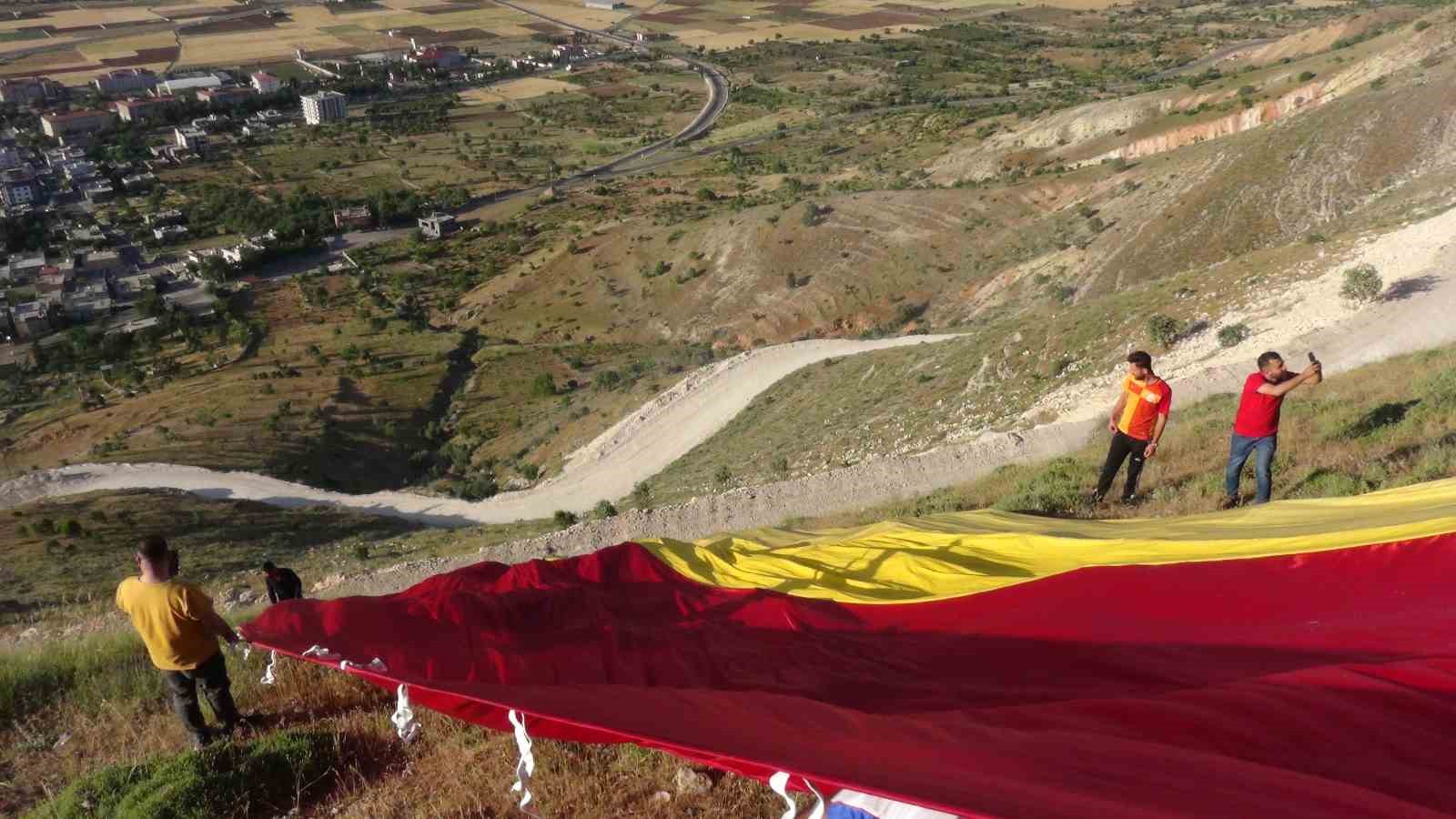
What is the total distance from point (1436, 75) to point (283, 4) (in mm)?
206681

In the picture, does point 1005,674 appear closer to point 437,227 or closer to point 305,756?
point 305,756

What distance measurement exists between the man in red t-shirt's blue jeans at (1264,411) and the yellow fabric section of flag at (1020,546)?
2.58ft

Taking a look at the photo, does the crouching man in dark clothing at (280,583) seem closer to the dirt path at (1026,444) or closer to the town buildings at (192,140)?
the dirt path at (1026,444)

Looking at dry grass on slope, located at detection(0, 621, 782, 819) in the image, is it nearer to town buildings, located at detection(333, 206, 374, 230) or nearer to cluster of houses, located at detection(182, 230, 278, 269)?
cluster of houses, located at detection(182, 230, 278, 269)

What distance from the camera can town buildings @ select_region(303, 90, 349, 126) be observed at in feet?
375

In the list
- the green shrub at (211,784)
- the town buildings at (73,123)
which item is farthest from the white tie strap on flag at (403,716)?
the town buildings at (73,123)

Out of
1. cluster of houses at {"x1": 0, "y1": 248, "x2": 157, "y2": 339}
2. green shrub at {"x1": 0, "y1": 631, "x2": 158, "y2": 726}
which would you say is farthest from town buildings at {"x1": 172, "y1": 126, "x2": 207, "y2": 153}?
green shrub at {"x1": 0, "y1": 631, "x2": 158, "y2": 726}

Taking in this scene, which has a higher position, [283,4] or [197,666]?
[283,4]

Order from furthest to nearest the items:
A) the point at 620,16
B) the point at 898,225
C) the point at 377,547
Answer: the point at 620,16 → the point at 898,225 → the point at 377,547

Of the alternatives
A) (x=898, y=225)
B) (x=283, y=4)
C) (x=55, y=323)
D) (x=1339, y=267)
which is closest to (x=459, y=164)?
(x=55, y=323)

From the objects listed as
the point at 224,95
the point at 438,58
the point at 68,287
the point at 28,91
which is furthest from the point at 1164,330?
the point at 28,91

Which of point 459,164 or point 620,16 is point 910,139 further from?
point 620,16

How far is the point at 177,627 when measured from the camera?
6.02 m

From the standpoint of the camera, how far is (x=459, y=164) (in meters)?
94.6
